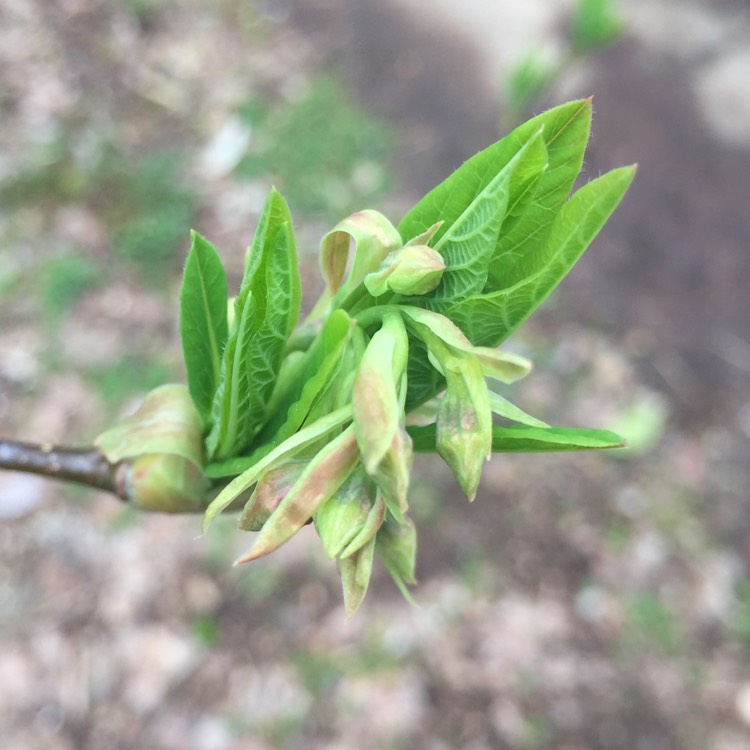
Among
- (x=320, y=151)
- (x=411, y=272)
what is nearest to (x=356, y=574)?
(x=411, y=272)

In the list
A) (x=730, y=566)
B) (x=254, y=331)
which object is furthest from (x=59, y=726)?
(x=730, y=566)

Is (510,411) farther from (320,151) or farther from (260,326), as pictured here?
(320,151)

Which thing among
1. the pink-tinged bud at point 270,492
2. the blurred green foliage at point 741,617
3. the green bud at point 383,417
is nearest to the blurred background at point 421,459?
the blurred green foliage at point 741,617

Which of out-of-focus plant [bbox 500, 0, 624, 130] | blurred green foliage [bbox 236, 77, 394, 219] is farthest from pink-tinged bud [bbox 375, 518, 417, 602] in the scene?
out-of-focus plant [bbox 500, 0, 624, 130]

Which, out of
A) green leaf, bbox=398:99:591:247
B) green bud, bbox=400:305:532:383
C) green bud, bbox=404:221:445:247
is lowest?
green bud, bbox=400:305:532:383

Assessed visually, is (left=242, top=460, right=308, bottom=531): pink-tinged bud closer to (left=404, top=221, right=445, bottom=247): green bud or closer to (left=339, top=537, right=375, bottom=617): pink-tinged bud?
(left=339, top=537, right=375, bottom=617): pink-tinged bud

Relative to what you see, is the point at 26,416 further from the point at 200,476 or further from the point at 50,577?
the point at 200,476
